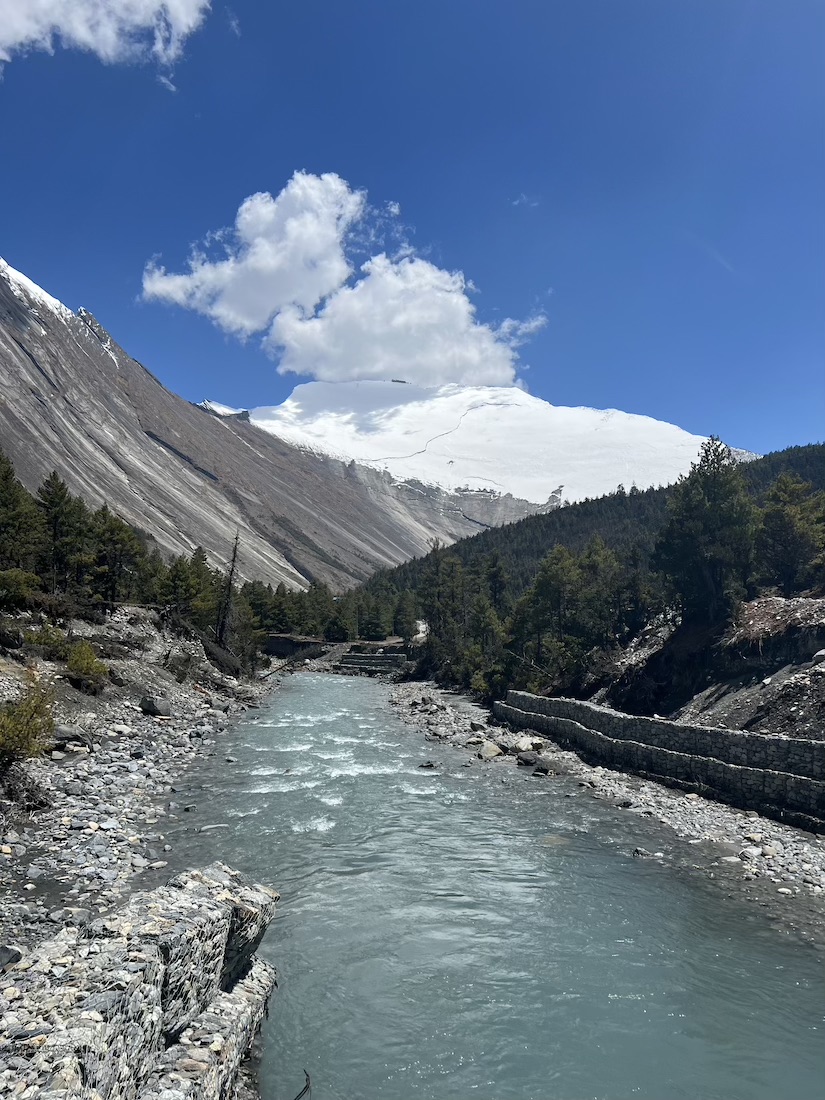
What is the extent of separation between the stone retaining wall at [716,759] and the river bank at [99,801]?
737 inches

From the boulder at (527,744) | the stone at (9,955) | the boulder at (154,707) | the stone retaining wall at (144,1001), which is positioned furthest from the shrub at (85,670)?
the stone retaining wall at (144,1001)

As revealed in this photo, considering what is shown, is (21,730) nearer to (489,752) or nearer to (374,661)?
(489,752)

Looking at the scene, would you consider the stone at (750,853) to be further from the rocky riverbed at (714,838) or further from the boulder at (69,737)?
the boulder at (69,737)

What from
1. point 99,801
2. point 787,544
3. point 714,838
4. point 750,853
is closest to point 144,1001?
point 99,801

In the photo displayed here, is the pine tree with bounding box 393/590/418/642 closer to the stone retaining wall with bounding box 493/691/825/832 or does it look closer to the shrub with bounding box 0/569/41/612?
the shrub with bounding box 0/569/41/612

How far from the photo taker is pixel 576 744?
34.2 metres

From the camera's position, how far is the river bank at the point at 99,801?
41.8 ft

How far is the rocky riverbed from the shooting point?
1519 centimetres

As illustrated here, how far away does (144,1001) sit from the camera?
7.27 metres

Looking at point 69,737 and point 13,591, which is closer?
point 69,737

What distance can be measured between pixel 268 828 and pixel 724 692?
73.6 ft

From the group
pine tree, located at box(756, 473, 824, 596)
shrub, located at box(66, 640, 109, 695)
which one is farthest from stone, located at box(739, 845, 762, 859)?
shrub, located at box(66, 640, 109, 695)

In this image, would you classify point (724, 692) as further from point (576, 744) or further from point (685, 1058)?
point (685, 1058)

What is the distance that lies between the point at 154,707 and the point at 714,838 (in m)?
27.8
